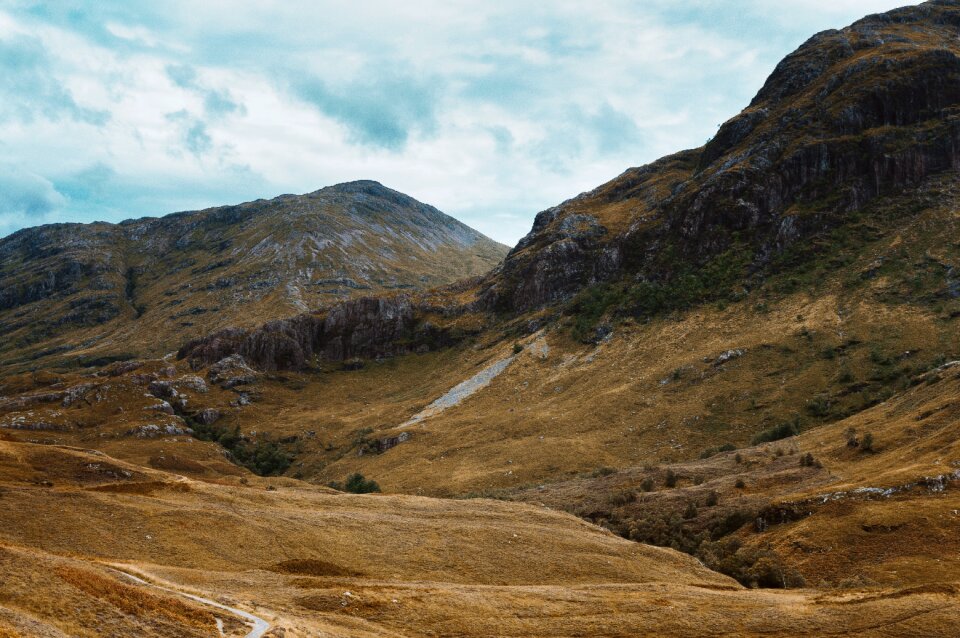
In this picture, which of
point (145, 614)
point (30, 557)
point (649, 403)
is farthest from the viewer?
point (649, 403)

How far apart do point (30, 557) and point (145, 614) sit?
877 cm

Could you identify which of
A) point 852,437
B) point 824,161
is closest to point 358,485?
point 852,437

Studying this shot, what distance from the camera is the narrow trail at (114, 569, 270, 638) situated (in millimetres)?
28938

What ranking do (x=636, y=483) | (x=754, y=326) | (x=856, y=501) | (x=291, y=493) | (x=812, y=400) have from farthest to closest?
(x=754, y=326) → (x=812, y=400) → (x=636, y=483) → (x=291, y=493) → (x=856, y=501)

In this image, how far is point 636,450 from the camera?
11219cm

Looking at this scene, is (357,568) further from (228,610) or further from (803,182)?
(803,182)

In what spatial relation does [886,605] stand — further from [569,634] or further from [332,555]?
[332,555]

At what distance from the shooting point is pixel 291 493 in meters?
71.8

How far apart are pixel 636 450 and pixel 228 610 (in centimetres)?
9213

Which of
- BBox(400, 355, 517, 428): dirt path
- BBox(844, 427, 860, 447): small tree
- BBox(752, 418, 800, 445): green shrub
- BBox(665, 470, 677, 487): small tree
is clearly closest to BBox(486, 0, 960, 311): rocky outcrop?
BBox(400, 355, 517, 428): dirt path

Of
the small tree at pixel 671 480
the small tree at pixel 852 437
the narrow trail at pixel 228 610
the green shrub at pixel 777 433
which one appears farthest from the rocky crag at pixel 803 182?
the narrow trail at pixel 228 610

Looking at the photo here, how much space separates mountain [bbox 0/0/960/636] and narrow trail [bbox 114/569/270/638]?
3.36 feet

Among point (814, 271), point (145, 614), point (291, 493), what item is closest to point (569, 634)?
point (145, 614)

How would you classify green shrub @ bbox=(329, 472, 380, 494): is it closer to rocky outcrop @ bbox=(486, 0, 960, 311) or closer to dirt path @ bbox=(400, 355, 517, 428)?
dirt path @ bbox=(400, 355, 517, 428)
